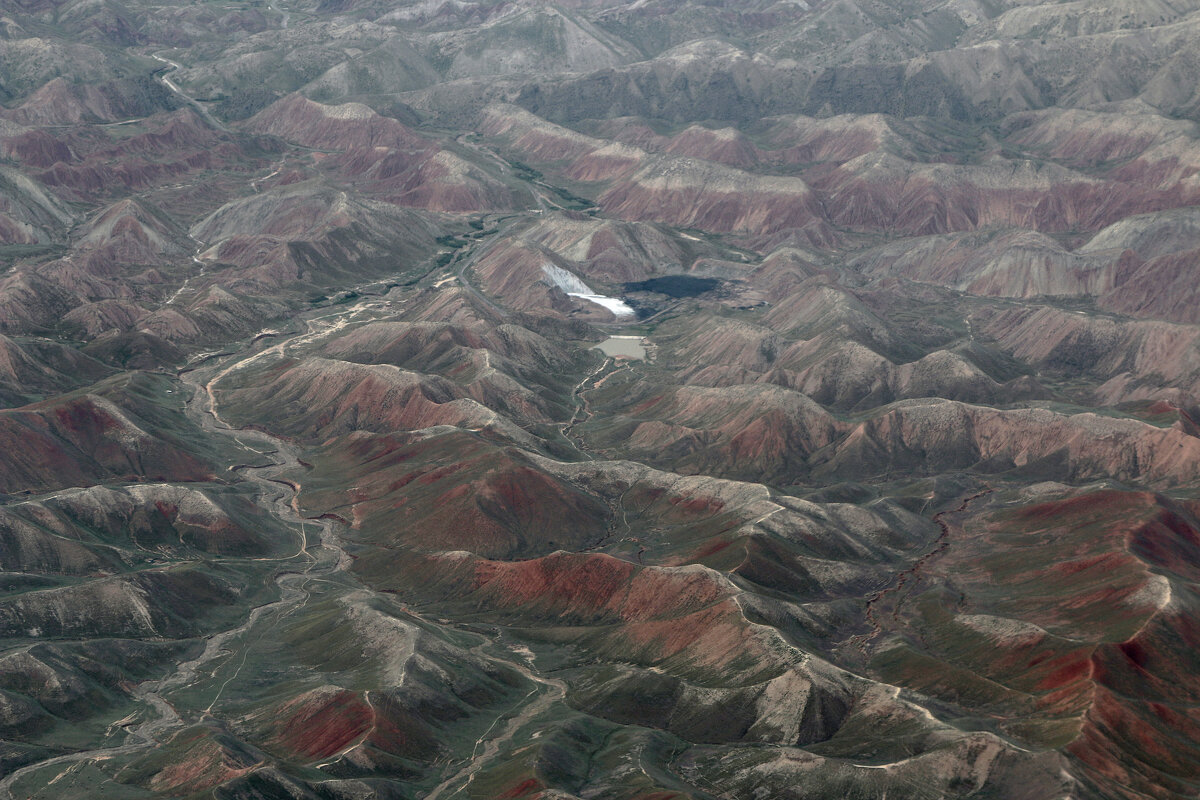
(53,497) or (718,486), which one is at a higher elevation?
(53,497)

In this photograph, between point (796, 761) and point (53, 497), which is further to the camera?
point (53, 497)

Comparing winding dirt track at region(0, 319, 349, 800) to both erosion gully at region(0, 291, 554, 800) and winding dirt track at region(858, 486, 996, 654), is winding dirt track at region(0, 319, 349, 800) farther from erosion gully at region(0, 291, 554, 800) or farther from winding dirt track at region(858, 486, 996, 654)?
winding dirt track at region(858, 486, 996, 654)

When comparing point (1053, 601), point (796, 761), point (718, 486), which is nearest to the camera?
point (796, 761)

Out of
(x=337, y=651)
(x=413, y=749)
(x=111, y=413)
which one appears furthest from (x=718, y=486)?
(x=111, y=413)

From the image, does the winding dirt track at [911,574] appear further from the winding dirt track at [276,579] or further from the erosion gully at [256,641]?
the winding dirt track at [276,579]

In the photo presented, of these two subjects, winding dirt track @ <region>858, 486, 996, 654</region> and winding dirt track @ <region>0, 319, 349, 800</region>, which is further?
winding dirt track @ <region>858, 486, 996, 654</region>

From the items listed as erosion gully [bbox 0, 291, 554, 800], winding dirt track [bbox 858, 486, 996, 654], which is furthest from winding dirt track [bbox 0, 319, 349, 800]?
winding dirt track [bbox 858, 486, 996, 654]

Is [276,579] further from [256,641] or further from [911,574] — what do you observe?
[911,574]

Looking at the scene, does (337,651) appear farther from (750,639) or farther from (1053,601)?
(1053,601)

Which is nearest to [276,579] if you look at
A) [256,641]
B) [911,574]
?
[256,641]

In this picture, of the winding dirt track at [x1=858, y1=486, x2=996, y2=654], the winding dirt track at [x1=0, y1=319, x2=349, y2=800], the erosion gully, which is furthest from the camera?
the winding dirt track at [x1=858, y1=486, x2=996, y2=654]

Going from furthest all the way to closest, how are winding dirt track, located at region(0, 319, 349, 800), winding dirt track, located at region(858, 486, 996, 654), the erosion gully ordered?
1. winding dirt track, located at region(858, 486, 996, 654)
2. winding dirt track, located at region(0, 319, 349, 800)
3. the erosion gully
